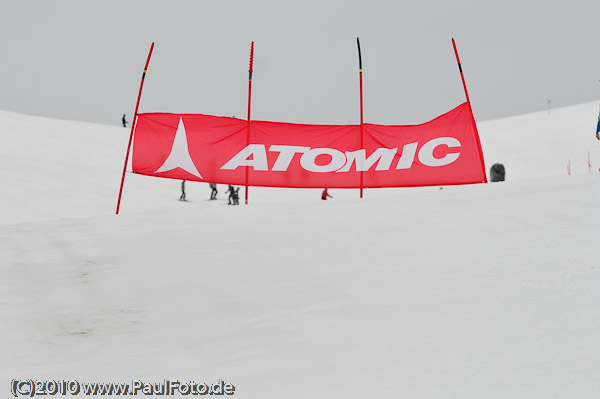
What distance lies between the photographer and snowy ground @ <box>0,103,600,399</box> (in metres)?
3.47

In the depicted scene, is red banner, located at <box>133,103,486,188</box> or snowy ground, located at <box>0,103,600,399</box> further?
red banner, located at <box>133,103,486,188</box>

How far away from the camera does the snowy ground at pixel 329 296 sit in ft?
11.4

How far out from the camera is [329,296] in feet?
16.2

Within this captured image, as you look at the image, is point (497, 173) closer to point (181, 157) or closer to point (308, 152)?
point (308, 152)

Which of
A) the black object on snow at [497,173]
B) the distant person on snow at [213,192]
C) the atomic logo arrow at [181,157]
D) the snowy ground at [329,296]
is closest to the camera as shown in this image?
the snowy ground at [329,296]

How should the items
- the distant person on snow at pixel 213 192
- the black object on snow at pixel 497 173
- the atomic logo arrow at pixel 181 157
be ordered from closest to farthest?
the atomic logo arrow at pixel 181 157, the black object on snow at pixel 497 173, the distant person on snow at pixel 213 192

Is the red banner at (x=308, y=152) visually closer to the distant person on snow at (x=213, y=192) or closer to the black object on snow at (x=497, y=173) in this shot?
the black object on snow at (x=497, y=173)

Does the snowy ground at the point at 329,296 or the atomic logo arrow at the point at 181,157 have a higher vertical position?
the atomic logo arrow at the point at 181,157

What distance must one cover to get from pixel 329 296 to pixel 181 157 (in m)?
6.70

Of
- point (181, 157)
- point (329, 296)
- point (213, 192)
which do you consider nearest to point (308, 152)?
point (181, 157)

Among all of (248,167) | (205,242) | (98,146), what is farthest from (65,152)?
(205,242)

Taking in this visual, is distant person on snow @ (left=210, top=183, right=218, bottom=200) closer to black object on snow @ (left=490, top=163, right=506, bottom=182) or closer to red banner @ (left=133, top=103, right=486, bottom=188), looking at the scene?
red banner @ (left=133, top=103, right=486, bottom=188)

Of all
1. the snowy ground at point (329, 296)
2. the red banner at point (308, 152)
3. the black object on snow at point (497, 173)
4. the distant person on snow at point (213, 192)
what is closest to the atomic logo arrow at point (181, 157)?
the red banner at point (308, 152)

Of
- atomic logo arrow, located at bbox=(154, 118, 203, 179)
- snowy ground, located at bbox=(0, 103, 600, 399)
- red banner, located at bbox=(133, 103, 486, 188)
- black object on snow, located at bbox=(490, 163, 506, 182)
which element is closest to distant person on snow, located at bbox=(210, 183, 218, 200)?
red banner, located at bbox=(133, 103, 486, 188)
